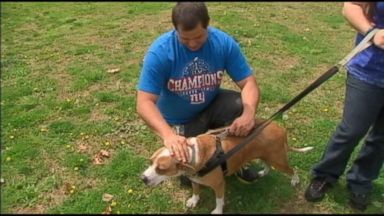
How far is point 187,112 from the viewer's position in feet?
13.6

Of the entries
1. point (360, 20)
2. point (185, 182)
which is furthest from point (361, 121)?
point (185, 182)

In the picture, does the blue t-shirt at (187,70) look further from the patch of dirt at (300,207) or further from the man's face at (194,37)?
the patch of dirt at (300,207)

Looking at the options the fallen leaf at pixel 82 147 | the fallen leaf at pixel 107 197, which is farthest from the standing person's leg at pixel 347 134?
the fallen leaf at pixel 82 147

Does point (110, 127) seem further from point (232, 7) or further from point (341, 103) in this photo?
point (232, 7)

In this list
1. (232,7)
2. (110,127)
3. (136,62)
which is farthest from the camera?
(232,7)

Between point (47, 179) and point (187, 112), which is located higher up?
point (187, 112)

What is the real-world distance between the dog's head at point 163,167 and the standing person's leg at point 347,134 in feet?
3.88

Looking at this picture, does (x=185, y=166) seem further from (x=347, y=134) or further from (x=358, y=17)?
(x=358, y=17)

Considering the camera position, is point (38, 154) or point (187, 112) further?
point (38, 154)

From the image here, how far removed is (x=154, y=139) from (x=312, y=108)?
76.3 inches

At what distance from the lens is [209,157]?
3.62 m

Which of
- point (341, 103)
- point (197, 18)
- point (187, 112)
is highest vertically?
point (197, 18)

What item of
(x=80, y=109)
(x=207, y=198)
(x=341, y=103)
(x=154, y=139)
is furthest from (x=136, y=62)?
(x=207, y=198)

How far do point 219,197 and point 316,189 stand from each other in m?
0.84
